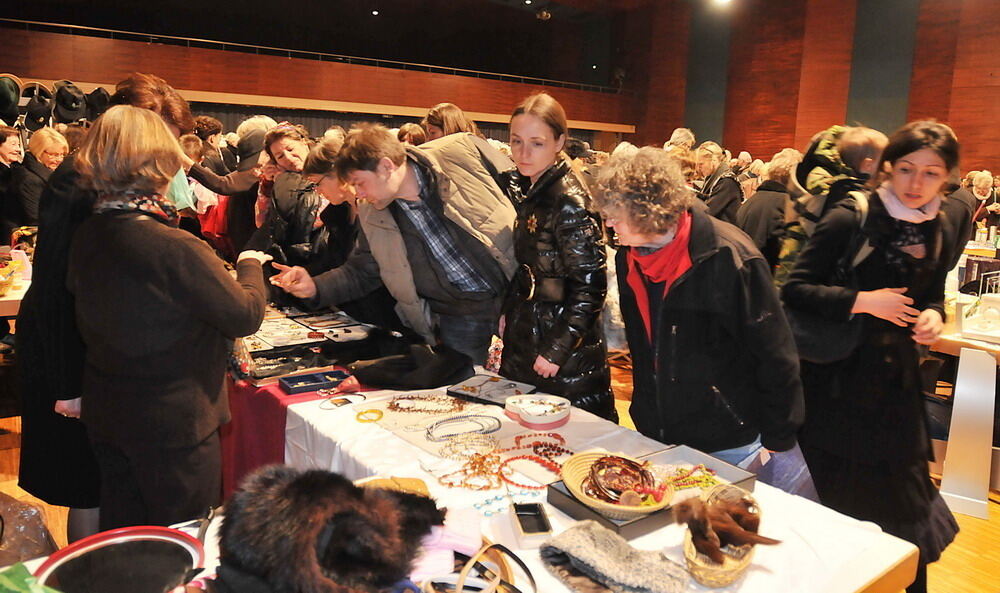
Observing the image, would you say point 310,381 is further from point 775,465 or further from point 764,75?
point 764,75

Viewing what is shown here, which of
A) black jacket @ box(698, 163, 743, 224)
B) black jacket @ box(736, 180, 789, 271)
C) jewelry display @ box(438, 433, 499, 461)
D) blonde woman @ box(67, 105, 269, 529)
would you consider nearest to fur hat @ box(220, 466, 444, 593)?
jewelry display @ box(438, 433, 499, 461)

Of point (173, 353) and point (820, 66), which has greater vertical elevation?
point (820, 66)

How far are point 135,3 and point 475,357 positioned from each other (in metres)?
14.0

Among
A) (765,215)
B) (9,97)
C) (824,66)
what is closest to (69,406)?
(765,215)

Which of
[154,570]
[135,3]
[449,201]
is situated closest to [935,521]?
[449,201]

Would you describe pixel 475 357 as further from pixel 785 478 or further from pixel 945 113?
pixel 945 113

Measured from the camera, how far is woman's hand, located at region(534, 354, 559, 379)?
2.06 m

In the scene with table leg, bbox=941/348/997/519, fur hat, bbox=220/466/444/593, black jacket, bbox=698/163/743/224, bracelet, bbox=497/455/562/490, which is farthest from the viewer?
black jacket, bbox=698/163/743/224

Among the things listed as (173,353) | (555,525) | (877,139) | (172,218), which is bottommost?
(555,525)

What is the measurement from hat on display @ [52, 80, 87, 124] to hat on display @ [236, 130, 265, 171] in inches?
107

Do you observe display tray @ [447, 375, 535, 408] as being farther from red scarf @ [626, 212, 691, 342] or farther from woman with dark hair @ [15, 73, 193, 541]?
woman with dark hair @ [15, 73, 193, 541]

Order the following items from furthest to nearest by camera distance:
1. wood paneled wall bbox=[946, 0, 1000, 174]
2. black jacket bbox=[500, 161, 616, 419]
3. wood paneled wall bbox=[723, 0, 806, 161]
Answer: wood paneled wall bbox=[723, 0, 806, 161]
wood paneled wall bbox=[946, 0, 1000, 174]
black jacket bbox=[500, 161, 616, 419]

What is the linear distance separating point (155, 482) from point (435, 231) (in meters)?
1.09

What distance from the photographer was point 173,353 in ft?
5.14
